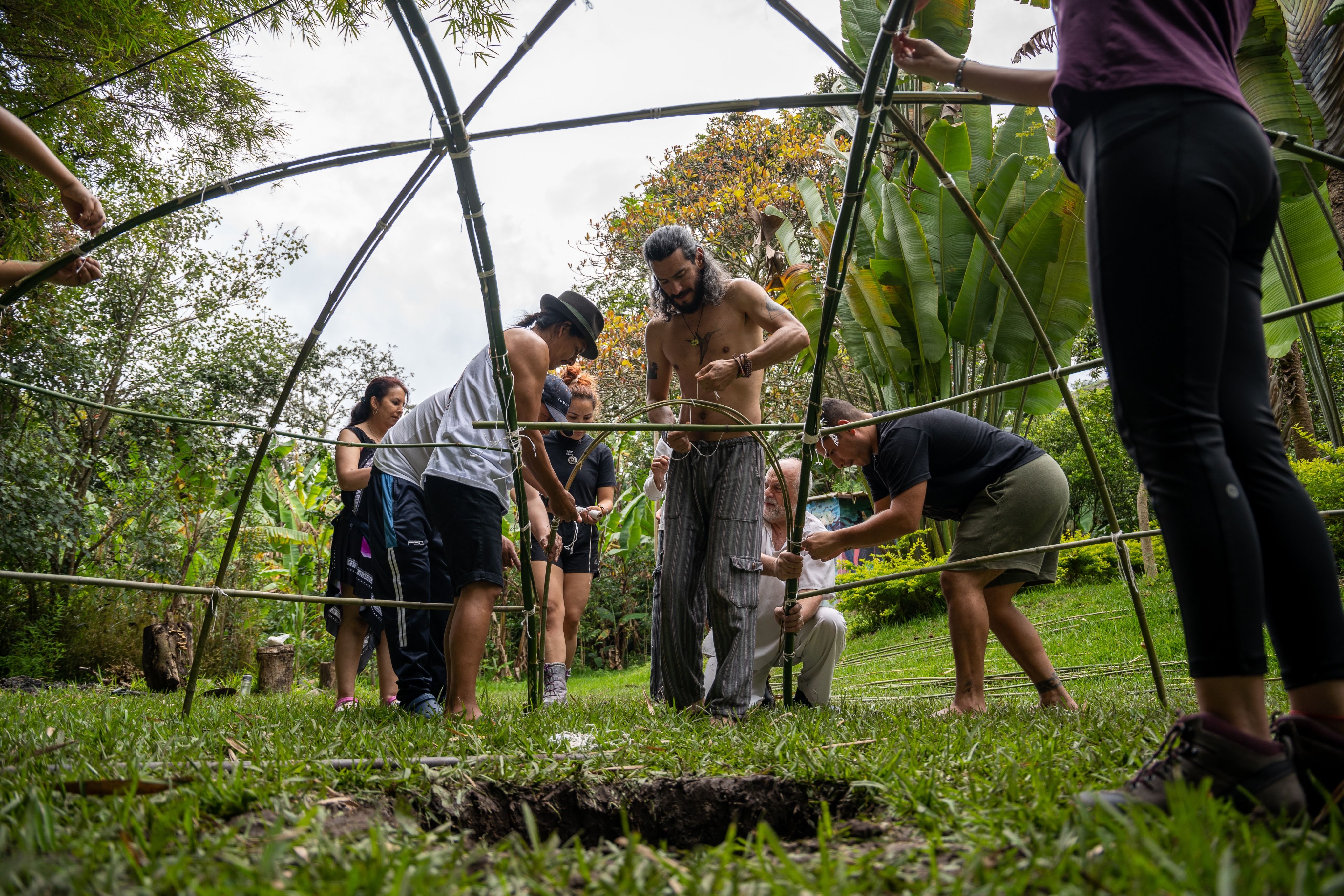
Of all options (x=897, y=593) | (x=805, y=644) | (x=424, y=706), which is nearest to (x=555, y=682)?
(x=424, y=706)

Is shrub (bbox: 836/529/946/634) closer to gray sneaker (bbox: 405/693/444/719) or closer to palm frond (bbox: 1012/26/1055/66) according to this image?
palm frond (bbox: 1012/26/1055/66)

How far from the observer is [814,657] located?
3602 millimetres

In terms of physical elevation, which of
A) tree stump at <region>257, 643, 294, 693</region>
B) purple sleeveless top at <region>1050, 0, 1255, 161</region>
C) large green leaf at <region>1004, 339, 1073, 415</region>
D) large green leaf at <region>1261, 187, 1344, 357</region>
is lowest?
tree stump at <region>257, 643, 294, 693</region>

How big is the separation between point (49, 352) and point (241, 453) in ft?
10.0

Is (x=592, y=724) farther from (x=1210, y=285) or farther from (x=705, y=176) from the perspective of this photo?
(x=705, y=176)

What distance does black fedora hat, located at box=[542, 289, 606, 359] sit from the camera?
302cm

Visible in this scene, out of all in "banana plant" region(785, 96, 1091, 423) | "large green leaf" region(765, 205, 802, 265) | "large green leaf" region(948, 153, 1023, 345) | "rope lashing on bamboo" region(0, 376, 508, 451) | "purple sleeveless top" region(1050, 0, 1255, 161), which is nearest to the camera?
"purple sleeveless top" region(1050, 0, 1255, 161)

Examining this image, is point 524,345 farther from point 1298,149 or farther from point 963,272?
point 963,272

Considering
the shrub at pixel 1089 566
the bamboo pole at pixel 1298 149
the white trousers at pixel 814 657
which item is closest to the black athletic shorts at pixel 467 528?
the white trousers at pixel 814 657

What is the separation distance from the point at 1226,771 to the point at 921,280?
581 cm

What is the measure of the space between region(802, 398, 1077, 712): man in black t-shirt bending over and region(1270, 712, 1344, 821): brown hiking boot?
1.84 m

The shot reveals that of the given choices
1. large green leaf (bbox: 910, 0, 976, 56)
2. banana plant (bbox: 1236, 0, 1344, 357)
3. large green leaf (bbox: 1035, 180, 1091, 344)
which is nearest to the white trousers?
banana plant (bbox: 1236, 0, 1344, 357)

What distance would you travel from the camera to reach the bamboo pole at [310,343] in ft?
8.62

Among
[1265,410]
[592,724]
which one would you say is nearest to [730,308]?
[592,724]
